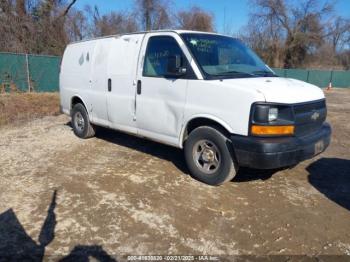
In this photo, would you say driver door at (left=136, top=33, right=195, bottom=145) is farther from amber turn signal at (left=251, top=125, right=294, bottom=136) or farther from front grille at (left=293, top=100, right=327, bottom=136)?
Answer: front grille at (left=293, top=100, right=327, bottom=136)

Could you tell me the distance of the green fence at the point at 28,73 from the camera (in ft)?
47.9

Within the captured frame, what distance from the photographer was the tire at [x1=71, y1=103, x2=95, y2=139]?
7.10 m


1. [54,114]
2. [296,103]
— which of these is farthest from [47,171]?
[54,114]

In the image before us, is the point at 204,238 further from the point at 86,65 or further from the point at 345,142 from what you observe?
the point at 345,142

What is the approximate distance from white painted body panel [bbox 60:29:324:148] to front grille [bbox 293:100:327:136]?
0.11 m

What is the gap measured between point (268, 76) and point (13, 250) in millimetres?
3992

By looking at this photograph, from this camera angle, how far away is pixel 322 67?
155 feet

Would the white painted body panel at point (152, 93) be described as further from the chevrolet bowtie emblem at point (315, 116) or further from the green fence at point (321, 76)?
the green fence at point (321, 76)

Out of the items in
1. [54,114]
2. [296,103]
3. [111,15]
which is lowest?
[54,114]

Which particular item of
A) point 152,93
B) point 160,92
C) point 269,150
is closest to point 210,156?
point 269,150

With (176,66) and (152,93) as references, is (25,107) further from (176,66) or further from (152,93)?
(176,66)

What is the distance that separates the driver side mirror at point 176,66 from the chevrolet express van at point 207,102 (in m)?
0.01

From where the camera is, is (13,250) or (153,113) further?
(153,113)

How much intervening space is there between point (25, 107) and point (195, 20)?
83.7ft
